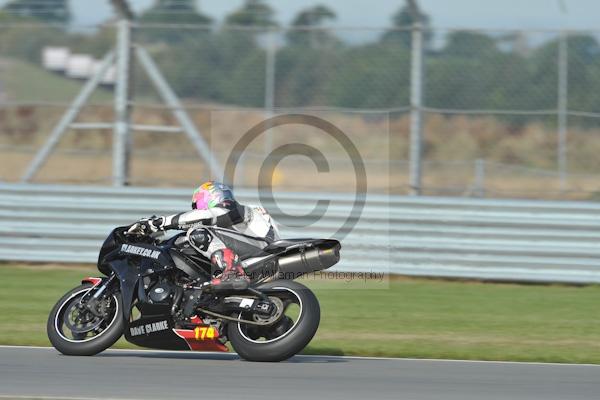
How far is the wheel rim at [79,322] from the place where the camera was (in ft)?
26.8

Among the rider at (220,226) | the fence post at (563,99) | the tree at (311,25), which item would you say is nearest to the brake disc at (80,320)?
the rider at (220,226)

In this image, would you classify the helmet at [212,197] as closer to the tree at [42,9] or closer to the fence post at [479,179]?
the fence post at [479,179]

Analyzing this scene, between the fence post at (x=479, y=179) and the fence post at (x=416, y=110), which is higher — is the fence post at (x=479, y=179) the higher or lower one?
the lower one

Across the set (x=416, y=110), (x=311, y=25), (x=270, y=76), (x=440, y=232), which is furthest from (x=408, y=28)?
(x=440, y=232)

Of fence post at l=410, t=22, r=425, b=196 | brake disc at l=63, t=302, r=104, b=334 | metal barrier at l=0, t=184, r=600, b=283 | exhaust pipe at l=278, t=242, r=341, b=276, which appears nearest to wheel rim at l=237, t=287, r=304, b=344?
exhaust pipe at l=278, t=242, r=341, b=276

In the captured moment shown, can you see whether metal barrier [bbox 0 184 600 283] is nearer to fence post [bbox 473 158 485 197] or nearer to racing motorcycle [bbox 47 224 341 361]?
fence post [bbox 473 158 485 197]

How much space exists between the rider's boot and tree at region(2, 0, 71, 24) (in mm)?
6732

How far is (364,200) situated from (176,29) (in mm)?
3450

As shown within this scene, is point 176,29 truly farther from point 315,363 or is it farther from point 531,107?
point 315,363

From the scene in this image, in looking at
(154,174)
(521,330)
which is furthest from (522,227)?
(154,174)

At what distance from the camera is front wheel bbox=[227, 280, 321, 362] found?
7680 millimetres

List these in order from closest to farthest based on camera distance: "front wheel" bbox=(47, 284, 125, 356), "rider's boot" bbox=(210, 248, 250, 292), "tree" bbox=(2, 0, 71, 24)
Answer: "rider's boot" bbox=(210, 248, 250, 292), "front wheel" bbox=(47, 284, 125, 356), "tree" bbox=(2, 0, 71, 24)

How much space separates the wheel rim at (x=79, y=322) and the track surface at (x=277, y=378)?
0.18 m

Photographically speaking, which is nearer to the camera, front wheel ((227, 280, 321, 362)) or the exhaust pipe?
front wheel ((227, 280, 321, 362))
